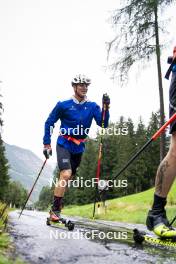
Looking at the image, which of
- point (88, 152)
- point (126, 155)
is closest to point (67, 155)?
point (126, 155)

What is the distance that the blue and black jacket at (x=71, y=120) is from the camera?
8070 mm

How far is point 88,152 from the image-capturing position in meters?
88.7

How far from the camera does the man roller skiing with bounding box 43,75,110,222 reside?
7.93m

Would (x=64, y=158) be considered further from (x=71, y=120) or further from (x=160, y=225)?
(x=160, y=225)

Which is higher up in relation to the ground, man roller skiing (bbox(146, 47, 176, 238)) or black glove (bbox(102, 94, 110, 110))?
black glove (bbox(102, 94, 110, 110))

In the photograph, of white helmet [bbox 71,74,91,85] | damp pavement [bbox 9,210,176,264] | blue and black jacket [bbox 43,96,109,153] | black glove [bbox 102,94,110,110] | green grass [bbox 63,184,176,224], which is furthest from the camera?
green grass [bbox 63,184,176,224]

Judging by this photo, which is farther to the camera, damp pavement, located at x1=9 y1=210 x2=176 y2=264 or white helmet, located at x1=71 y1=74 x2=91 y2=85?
white helmet, located at x1=71 y1=74 x2=91 y2=85

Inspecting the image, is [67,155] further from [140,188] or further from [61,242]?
[140,188]

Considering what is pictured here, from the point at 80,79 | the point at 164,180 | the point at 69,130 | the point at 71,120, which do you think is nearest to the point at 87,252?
the point at 164,180

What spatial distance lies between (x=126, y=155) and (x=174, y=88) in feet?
242

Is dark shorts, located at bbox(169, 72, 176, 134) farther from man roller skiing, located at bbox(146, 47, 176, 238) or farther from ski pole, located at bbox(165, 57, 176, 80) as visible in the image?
ski pole, located at bbox(165, 57, 176, 80)

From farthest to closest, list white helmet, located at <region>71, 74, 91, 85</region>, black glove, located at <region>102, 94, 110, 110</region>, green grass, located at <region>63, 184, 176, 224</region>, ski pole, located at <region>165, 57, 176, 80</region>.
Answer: green grass, located at <region>63, 184, 176, 224</region> → black glove, located at <region>102, 94, 110, 110</region> → white helmet, located at <region>71, 74, 91, 85</region> → ski pole, located at <region>165, 57, 176, 80</region>

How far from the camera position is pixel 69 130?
26.4 ft

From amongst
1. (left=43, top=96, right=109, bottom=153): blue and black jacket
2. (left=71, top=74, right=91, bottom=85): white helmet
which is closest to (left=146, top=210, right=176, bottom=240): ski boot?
(left=43, top=96, right=109, bottom=153): blue and black jacket
